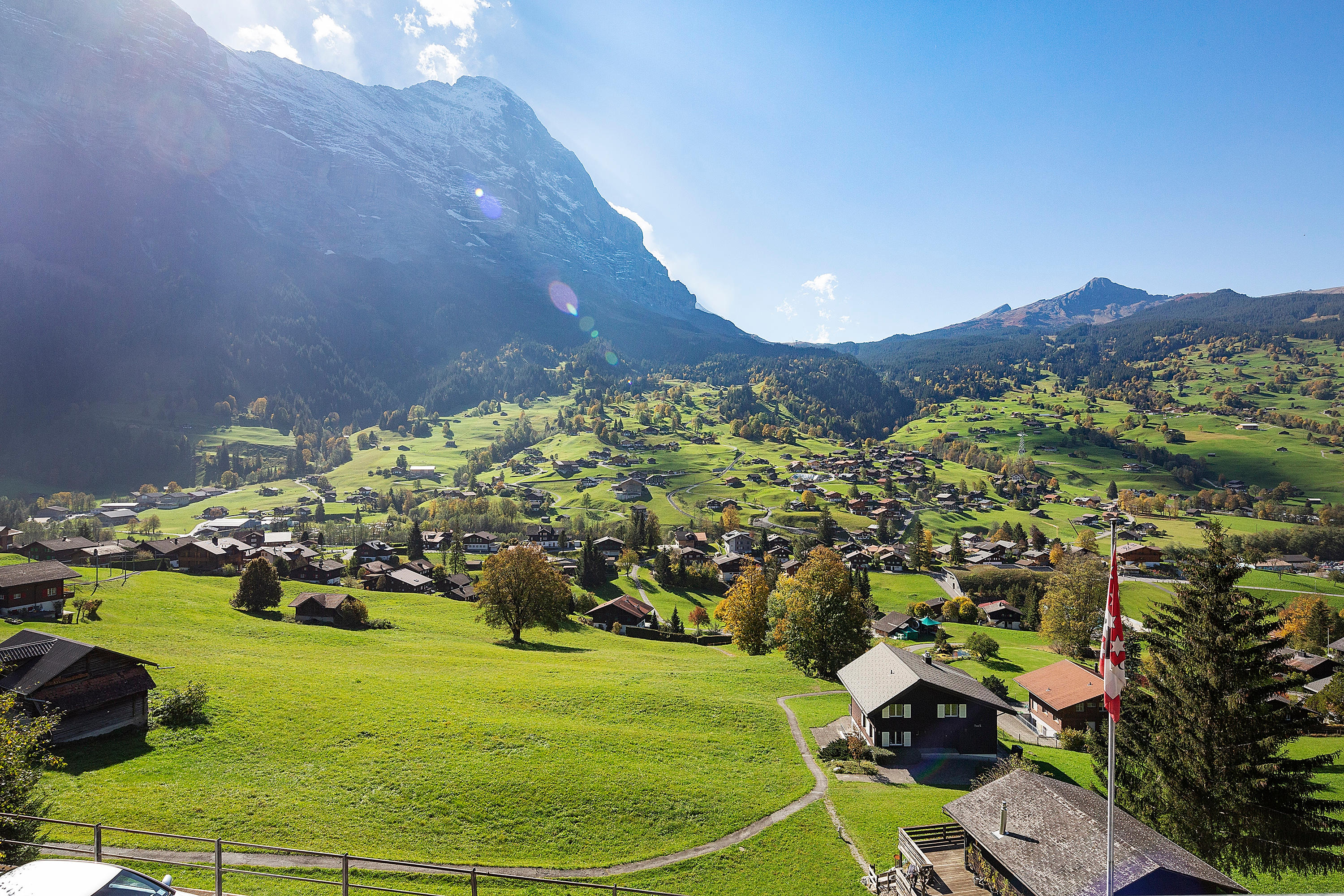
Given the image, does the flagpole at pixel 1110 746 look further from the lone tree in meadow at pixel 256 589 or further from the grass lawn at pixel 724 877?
the lone tree in meadow at pixel 256 589

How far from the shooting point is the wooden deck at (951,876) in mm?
24359

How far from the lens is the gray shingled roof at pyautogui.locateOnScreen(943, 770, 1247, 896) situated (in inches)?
799

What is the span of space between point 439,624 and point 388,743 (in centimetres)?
3761

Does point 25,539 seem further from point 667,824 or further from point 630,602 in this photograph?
point 667,824

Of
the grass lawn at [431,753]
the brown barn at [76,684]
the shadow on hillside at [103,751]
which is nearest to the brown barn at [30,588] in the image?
the grass lawn at [431,753]

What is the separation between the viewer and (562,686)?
43.8m

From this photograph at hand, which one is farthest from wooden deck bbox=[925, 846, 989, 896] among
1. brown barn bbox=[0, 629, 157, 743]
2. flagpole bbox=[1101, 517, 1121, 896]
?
brown barn bbox=[0, 629, 157, 743]

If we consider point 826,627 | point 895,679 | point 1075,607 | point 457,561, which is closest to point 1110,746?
point 895,679

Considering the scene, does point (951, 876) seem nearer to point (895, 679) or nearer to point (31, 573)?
point (895, 679)

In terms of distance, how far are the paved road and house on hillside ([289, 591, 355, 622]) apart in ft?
147

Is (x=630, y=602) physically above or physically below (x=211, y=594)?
below

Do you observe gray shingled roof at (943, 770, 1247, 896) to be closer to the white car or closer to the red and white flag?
the red and white flag

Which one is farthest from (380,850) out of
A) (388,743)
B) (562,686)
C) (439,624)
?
(439,624)

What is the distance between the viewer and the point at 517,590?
209ft
